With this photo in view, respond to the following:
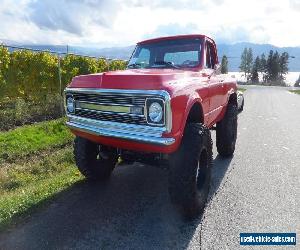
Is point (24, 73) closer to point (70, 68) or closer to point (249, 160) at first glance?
point (70, 68)

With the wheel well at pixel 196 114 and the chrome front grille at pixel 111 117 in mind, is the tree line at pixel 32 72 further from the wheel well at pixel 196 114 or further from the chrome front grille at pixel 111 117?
the wheel well at pixel 196 114

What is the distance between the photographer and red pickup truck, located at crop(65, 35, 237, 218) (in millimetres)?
4000

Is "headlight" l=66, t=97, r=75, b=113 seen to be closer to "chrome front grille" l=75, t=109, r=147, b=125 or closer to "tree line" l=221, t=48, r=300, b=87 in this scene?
"chrome front grille" l=75, t=109, r=147, b=125

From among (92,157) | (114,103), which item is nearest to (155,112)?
(114,103)

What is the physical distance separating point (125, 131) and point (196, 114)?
107 centimetres

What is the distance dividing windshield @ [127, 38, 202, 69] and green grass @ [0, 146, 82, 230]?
214 centimetres

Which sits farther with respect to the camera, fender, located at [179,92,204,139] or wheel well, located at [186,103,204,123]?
wheel well, located at [186,103,204,123]

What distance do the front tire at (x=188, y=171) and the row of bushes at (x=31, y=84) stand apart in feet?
23.5

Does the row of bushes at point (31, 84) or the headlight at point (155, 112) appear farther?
the row of bushes at point (31, 84)

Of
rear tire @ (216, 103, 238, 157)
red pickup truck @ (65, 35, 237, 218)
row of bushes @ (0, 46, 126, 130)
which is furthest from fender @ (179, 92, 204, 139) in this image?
row of bushes @ (0, 46, 126, 130)

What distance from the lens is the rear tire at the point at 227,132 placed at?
6871mm

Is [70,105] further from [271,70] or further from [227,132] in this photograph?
[271,70]

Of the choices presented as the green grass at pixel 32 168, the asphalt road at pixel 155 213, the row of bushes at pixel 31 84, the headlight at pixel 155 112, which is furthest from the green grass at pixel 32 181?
the row of bushes at pixel 31 84

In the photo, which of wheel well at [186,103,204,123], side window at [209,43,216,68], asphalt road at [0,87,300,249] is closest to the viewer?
asphalt road at [0,87,300,249]
